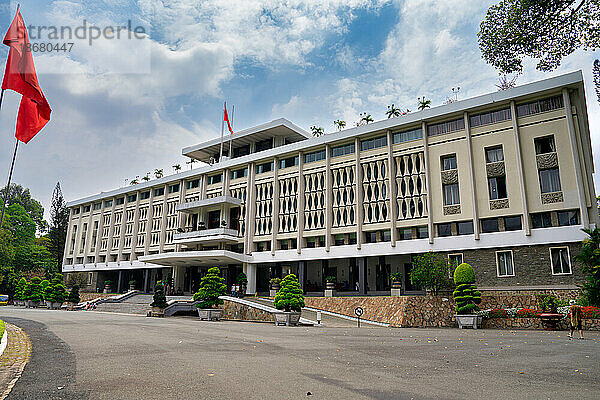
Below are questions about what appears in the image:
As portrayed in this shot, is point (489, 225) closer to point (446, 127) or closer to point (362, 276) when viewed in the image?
point (446, 127)

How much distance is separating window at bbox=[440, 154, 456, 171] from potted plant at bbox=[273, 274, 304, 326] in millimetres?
13705

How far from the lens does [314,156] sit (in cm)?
3547

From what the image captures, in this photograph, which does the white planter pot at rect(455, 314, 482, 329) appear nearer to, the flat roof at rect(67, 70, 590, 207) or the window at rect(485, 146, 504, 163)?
the window at rect(485, 146, 504, 163)

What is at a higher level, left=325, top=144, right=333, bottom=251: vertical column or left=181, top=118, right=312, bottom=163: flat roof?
left=181, top=118, right=312, bottom=163: flat roof

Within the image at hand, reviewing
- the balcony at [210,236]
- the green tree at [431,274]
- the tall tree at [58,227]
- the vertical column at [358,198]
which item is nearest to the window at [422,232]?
the green tree at [431,274]

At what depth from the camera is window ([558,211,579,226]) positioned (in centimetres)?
2386

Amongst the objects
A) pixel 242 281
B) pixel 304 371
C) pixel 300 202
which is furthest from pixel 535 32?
pixel 242 281

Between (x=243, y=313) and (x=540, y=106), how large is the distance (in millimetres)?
22643

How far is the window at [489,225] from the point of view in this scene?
26.3 meters

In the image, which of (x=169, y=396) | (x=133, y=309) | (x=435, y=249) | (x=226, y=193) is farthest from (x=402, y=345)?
(x=226, y=193)

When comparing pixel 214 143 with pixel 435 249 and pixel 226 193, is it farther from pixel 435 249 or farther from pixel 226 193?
pixel 435 249

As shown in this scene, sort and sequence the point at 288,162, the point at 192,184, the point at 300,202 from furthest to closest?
the point at 192,184 < the point at 288,162 < the point at 300,202

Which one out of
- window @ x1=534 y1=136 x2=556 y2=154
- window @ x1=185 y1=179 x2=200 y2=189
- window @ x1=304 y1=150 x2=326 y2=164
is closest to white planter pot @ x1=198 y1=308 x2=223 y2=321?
window @ x1=304 y1=150 x2=326 y2=164

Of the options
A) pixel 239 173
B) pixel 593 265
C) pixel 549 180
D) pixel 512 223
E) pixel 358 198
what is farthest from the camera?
pixel 239 173
